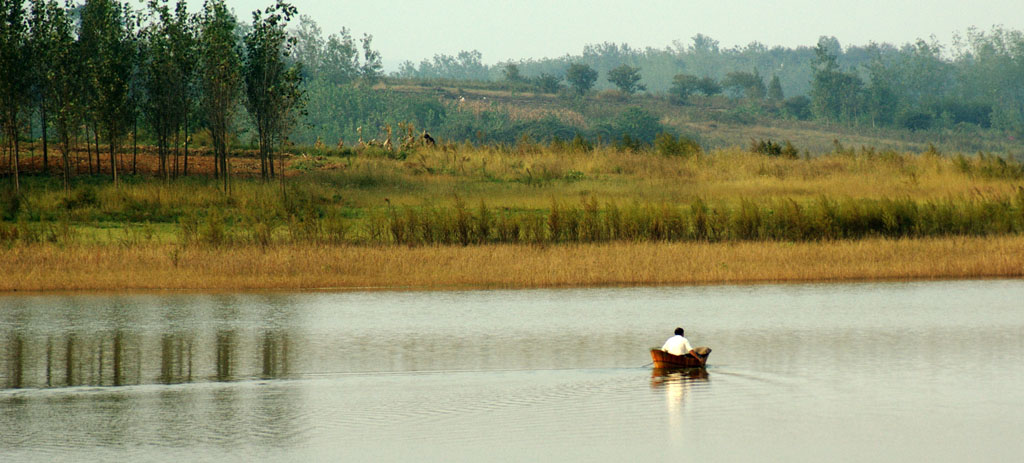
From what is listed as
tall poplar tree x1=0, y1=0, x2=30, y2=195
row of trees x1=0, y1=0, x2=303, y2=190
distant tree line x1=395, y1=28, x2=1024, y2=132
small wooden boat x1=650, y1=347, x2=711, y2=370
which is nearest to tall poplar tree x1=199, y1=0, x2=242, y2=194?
row of trees x1=0, y1=0, x2=303, y2=190

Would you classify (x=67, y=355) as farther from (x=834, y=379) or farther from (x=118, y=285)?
(x=834, y=379)

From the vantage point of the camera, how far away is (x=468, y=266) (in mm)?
27391

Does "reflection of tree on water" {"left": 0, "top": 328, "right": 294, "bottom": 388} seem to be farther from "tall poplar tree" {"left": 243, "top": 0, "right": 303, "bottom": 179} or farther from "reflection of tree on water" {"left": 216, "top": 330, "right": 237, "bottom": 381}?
"tall poplar tree" {"left": 243, "top": 0, "right": 303, "bottom": 179}

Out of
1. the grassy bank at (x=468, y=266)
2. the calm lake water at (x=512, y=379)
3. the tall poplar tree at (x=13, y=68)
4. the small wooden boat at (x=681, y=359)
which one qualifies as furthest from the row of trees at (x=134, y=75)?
the small wooden boat at (x=681, y=359)

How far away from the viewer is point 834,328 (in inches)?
782

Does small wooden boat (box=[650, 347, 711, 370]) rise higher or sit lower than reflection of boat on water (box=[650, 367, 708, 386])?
higher

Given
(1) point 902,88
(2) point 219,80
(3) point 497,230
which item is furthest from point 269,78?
(1) point 902,88

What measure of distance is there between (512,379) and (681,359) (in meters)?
2.31

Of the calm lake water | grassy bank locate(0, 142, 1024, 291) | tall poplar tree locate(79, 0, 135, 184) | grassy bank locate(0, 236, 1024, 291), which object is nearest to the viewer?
the calm lake water

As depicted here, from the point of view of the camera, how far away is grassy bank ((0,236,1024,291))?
26.2m

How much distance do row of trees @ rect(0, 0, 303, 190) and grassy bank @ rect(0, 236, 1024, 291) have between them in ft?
35.9

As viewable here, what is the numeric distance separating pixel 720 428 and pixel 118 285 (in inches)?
682

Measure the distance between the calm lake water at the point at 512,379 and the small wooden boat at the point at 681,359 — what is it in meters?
0.15

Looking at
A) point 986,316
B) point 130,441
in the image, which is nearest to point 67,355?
point 130,441
